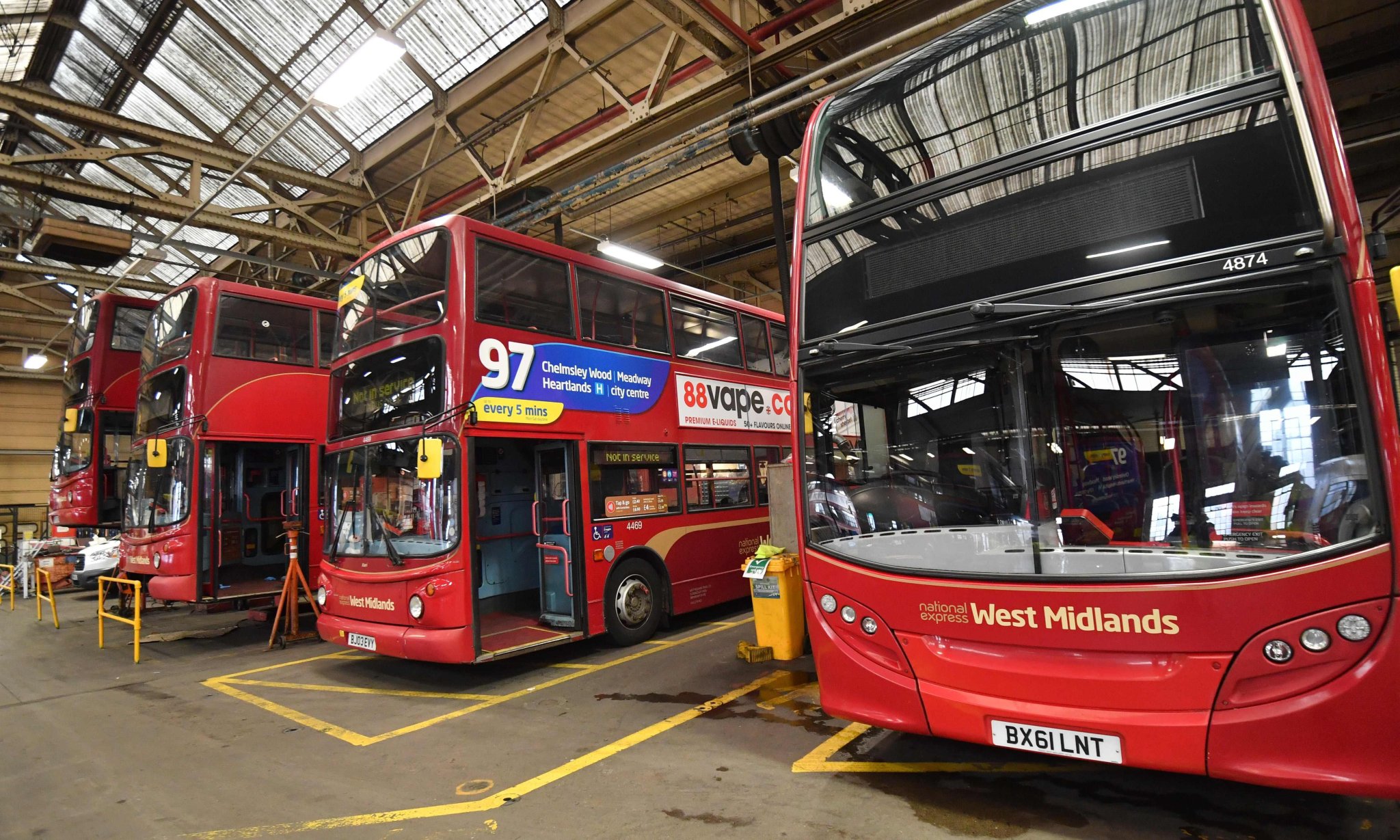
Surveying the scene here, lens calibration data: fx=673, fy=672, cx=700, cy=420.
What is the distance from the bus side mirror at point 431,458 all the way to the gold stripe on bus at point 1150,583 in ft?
12.4

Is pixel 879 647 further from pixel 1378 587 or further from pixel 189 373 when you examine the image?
pixel 189 373

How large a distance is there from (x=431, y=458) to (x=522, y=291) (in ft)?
6.18

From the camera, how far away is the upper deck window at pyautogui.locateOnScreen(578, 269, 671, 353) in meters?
7.20

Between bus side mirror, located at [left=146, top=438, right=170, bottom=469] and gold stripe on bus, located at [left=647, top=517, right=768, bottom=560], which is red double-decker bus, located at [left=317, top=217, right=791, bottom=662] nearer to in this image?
gold stripe on bus, located at [left=647, top=517, right=768, bottom=560]

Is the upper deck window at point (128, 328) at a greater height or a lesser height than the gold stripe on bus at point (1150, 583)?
greater

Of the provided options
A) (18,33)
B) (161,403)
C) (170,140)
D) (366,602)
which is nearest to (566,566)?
(366,602)

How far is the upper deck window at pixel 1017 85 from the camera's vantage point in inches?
121

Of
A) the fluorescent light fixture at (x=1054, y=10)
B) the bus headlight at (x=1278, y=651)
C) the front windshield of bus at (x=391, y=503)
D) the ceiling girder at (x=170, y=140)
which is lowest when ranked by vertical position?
the bus headlight at (x=1278, y=651)

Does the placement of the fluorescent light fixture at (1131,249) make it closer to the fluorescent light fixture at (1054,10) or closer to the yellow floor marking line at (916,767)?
the fluorescent light fixture at (1054,10)

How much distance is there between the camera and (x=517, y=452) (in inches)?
308

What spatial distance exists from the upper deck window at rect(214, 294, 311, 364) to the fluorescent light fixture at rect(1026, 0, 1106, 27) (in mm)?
9888

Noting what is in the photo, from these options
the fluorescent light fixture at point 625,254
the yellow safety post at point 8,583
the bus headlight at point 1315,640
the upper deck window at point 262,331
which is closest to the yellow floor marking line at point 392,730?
the upper deck window at point 262,331

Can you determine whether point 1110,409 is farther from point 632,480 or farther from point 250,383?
point 250,383

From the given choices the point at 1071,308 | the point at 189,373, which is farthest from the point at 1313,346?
the point at 189,373
